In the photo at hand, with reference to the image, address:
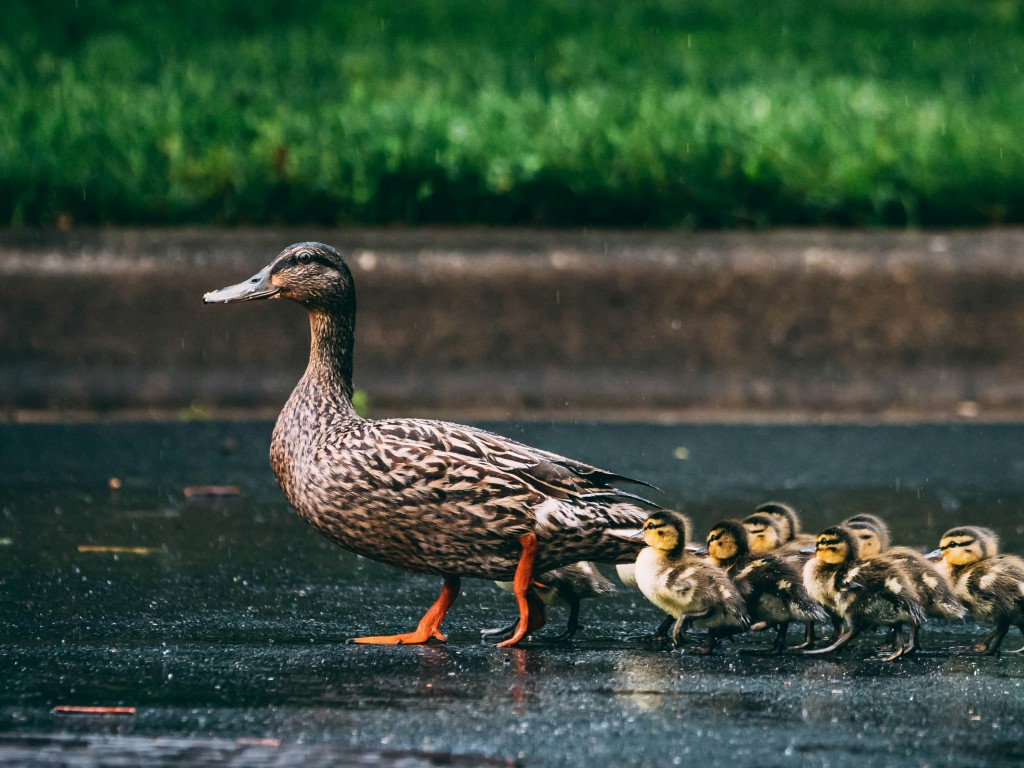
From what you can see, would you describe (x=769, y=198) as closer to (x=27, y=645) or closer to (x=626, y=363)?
(x=626, y=363)

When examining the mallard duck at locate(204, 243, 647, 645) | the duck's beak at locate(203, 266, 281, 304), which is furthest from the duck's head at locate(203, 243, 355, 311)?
the mallard duck at locate(204, 243, 647, 645)

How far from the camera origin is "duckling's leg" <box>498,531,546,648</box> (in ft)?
17.7

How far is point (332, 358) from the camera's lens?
598 centimetres

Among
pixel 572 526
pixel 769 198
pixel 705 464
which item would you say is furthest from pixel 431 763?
pixel 769 198

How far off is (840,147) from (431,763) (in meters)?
6.70

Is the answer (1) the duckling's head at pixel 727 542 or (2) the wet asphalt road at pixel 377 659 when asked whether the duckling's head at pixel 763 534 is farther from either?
(2) the wet asphalt road at pixel 377 659

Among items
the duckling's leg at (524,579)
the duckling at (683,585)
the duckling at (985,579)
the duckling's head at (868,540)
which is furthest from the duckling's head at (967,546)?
the duckling's leg at (524,579)

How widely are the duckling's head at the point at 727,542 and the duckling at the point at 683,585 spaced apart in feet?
0.28

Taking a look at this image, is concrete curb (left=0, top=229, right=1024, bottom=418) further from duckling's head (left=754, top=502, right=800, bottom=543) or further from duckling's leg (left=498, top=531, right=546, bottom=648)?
duckling's leg (left=498, top=531, right=546, bottom=648)

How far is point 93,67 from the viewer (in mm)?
12453

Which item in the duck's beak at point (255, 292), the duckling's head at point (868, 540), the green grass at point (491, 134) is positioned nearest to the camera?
the duckling's head at point (868, 540)

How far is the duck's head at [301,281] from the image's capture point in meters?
6.03

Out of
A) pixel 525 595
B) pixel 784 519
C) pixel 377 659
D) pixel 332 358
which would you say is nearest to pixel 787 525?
pixel 784 519

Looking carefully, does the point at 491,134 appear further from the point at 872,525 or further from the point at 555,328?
the point at 872,525
